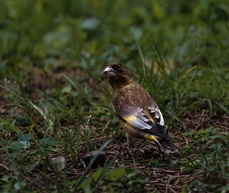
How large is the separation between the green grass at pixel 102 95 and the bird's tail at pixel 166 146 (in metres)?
0.10

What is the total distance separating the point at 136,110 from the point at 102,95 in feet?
5.54

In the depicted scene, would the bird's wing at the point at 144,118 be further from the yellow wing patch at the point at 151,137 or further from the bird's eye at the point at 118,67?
the bird's eye at the point at 118,67

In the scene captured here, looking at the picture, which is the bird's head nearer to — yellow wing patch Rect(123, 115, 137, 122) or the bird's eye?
the bird's eye

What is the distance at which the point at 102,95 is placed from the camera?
7363 millimetres

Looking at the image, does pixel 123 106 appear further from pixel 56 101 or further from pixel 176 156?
pixel 56 101

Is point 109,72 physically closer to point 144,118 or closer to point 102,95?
point 144,118

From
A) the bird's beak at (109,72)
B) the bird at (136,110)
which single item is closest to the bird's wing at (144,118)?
the bird at (136,110)

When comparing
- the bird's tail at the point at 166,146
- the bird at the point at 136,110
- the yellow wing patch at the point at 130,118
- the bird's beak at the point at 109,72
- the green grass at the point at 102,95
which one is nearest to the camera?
the green grass at the point at 102,95

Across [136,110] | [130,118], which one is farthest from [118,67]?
[130,118]

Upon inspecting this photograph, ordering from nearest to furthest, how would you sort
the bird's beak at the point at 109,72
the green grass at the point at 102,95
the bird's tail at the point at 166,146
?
the green grass at the point at 102,95
the bird's tail at the point at 166,146
the bird's beak at the point at 109,72

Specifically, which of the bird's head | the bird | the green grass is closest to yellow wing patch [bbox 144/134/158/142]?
the bird

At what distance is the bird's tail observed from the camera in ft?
16.8

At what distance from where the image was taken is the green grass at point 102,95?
15.5 ft

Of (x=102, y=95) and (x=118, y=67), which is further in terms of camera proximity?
(x=102, y=95)
